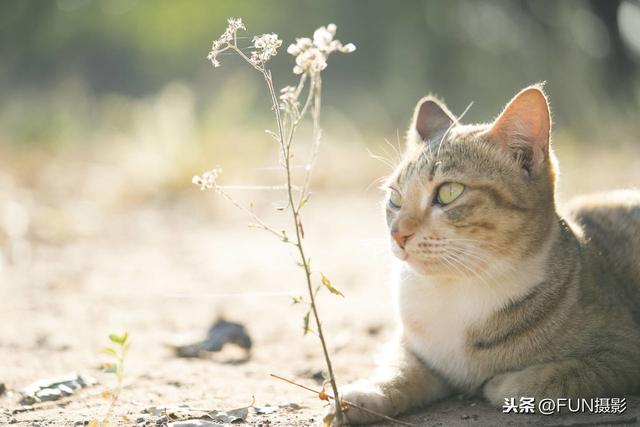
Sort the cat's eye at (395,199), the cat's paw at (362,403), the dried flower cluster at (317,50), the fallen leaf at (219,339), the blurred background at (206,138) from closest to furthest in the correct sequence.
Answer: the dried flower cluster at (317,50) → the cat's paw at (362,403) → the cat's eye at (395,199) → the fallen leaf at (219,339) → the blurred background at (206,138)

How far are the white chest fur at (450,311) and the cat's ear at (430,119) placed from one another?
2.07 ft

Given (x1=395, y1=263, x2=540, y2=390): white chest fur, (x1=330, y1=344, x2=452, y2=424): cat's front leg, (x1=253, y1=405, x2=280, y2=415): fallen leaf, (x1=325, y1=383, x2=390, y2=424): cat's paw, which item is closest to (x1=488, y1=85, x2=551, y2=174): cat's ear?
(x1=395, y1=263, x2=540, y2=390): white chest fur

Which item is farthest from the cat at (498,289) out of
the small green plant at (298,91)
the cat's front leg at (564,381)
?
the small green plant at (298,91)

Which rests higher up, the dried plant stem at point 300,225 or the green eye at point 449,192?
the green eye at point 449,192

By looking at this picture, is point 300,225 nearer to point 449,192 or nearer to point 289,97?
point 289,97

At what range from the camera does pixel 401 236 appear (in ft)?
7.63

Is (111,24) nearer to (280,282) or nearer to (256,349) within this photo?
(280,282)

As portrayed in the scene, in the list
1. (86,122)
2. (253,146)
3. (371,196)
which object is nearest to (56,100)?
(86,122)

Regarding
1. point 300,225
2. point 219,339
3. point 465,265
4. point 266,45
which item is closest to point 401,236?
point 465,265

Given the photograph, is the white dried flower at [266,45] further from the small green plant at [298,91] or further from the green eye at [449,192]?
the green eye at [449,192]

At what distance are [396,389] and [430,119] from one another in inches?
44.7

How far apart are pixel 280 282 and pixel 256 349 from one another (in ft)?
3.88

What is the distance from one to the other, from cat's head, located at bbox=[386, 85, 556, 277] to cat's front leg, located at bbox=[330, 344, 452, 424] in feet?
1.16

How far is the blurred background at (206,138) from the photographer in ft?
12.6
